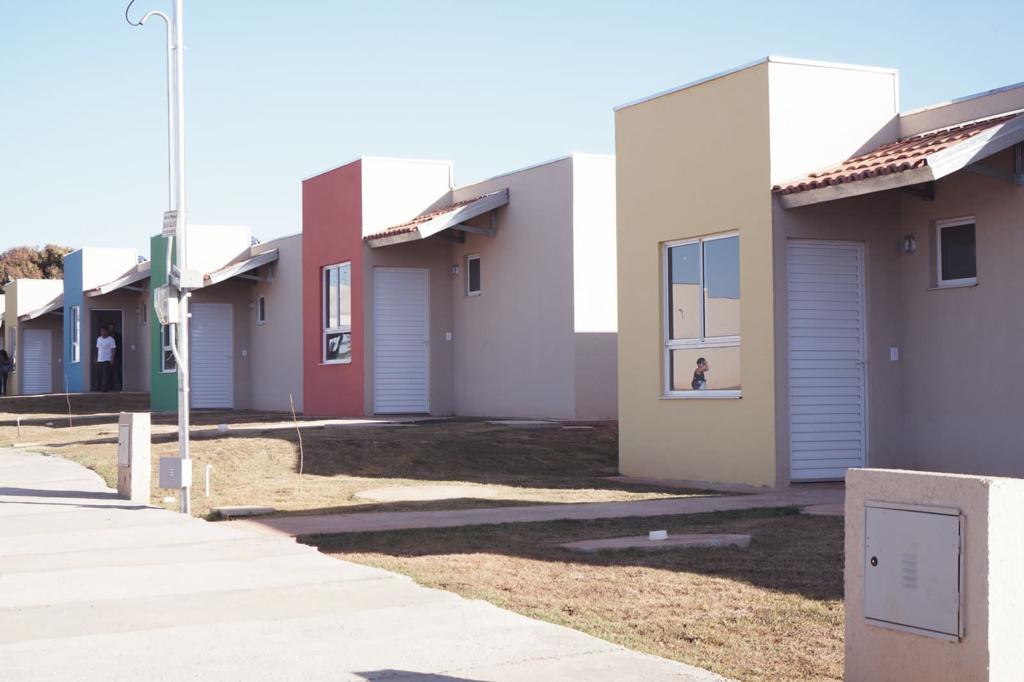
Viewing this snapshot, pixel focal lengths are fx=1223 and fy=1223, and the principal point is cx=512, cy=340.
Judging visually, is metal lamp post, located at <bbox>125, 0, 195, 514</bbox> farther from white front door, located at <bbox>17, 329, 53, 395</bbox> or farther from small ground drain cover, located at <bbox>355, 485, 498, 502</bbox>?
white front door, located at <bbox>17, 329, 53, 395</bbox>

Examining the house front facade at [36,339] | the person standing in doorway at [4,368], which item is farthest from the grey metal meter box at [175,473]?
the house front facade at [36,339]

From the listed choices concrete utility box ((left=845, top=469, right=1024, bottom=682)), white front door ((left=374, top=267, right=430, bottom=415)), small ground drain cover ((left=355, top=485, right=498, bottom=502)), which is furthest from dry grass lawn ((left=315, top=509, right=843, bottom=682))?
white front door ((left=374, top=267, right=430, bottom=415))

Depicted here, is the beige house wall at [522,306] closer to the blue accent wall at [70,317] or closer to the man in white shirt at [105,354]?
the man in white shirt at [105,354]

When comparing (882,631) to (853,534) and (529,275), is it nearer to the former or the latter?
(853,534)

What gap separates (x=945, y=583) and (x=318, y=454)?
11835 millimetres

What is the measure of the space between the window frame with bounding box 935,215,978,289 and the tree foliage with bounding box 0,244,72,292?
65491mm

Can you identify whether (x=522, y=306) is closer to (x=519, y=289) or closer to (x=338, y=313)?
(x=519, y=289)

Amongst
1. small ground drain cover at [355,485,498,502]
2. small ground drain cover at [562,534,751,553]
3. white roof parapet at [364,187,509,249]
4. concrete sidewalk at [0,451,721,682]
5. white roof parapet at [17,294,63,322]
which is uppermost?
white roof parapet at [364,187,509,249]

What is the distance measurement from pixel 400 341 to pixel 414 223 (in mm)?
2582

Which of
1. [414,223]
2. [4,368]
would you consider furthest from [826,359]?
[4,368]

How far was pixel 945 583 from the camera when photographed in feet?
13.4

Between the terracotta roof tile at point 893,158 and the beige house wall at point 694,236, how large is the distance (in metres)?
0.53

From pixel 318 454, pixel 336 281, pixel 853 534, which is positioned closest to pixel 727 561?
pixel 853 534

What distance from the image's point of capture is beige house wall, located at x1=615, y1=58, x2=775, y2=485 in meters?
12.7
